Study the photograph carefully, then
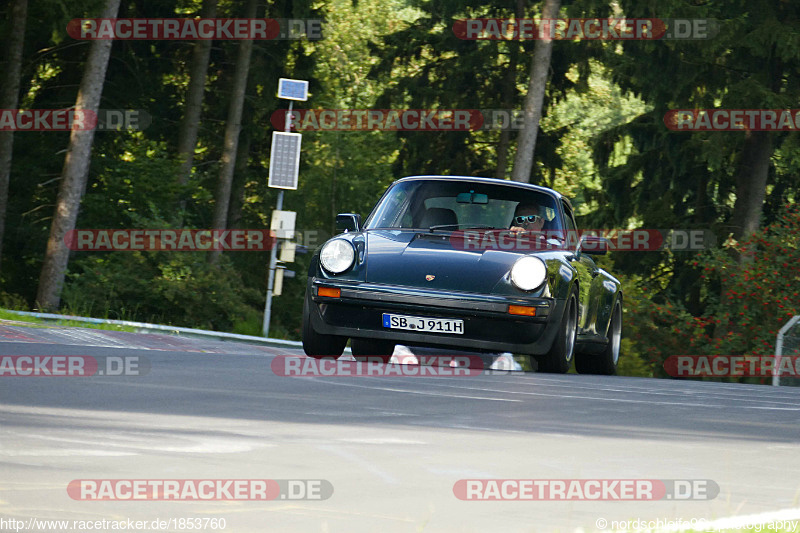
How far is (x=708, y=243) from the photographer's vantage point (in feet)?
106

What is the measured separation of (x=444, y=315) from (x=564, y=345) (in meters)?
1.20

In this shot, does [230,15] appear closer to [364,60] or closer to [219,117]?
[219,117]

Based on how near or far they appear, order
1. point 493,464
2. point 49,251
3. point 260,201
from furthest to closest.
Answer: point 260,201, point 49,251, point 493,464

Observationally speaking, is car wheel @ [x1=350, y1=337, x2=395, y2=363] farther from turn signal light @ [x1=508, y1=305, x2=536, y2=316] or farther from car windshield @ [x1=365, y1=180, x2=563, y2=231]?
turn signal light @ [x1=508, y1=305, x2=536, y2=316]

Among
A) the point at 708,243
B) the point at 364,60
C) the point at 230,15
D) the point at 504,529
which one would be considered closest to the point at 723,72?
the point at 708,243

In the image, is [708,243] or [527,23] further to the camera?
[527,23]

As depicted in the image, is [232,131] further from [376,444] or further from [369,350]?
[376,444]

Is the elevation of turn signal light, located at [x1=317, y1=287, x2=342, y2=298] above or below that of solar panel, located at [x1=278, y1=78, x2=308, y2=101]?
below

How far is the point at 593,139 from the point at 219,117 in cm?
1112

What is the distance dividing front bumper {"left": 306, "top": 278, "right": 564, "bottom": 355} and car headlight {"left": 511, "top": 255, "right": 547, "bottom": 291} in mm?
117

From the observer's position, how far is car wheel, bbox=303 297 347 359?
11125 mm

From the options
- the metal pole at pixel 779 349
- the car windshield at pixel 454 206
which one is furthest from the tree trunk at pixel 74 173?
the car windshield at pixel 454 206

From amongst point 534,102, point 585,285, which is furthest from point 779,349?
point 534,102

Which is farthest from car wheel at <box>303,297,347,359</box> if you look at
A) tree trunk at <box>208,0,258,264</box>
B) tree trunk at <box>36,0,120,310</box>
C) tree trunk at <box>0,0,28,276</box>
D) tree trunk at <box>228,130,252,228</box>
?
tree trunk at <box>228,130,252,228</box>
